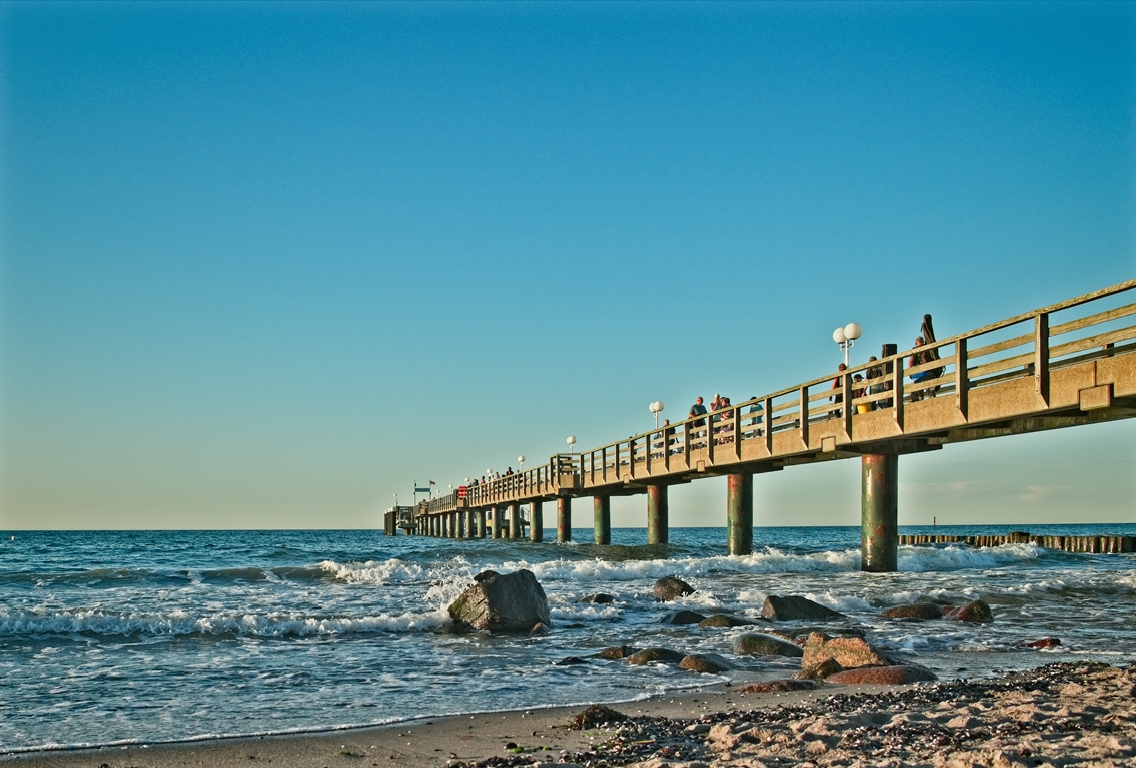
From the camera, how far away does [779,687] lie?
27.9 feet

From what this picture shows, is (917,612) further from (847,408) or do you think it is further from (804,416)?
(804,416)

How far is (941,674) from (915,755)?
406 centimetres

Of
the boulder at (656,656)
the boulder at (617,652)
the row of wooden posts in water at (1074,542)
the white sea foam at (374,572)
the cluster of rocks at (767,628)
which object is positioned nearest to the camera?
the cluster of rocks at (767,628)

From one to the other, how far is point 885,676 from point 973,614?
555 cm

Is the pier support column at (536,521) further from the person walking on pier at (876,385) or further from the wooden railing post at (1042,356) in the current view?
the wooden railing post at (1042,356)

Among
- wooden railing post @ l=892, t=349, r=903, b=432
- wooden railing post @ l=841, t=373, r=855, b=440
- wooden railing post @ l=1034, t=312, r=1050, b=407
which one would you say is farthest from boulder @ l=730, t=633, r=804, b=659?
wooden railing post @ l=841, t=373, r=855, b=440

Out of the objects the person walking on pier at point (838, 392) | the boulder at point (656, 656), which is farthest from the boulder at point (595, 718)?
the person walking on pier at point (838, 392)

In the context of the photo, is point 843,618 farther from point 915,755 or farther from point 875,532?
point 915,755

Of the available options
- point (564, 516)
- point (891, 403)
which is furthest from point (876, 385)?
point (564, 516)

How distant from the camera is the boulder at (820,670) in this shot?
29.4ft

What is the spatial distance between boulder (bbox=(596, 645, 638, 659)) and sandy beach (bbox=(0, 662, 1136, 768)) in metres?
2.42

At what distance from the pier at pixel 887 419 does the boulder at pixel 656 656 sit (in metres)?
6.64

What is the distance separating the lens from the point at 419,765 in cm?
614

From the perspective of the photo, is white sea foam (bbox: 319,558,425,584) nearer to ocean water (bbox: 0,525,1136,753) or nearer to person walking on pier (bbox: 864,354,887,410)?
ocean water (bbox: 0,525,1136,753)
